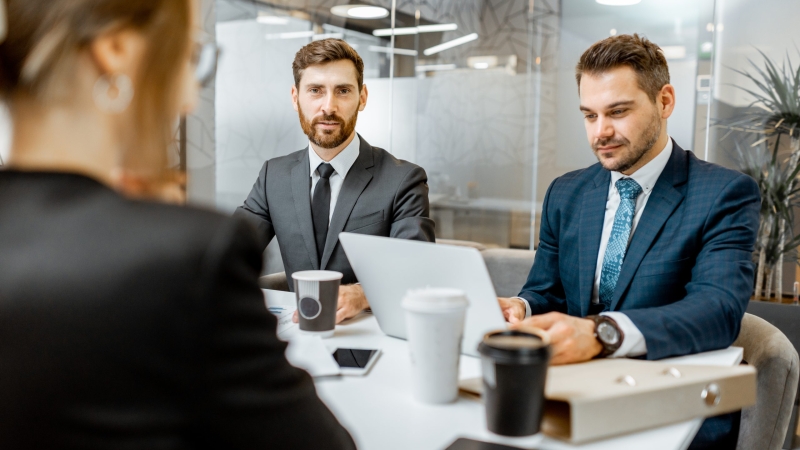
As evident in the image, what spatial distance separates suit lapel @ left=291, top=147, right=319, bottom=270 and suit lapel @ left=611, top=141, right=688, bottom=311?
1.02m

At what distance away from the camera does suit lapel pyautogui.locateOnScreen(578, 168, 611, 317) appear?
1.77 meters

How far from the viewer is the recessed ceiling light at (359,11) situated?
17.1ft

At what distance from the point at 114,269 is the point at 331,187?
186 cm

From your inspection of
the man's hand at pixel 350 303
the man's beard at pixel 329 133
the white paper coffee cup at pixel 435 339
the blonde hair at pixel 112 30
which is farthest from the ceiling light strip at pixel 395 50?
the blonde hair at pixel 112 30

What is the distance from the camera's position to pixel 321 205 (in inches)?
89.1

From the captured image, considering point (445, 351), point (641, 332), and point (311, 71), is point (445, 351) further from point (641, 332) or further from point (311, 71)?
point (311, 71)

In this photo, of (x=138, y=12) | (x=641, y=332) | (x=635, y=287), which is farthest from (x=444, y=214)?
(x=138, y=12)

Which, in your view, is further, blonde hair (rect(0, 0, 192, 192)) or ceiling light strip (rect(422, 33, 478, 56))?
ceiling light strip (rect(422, 33, 478, 56))

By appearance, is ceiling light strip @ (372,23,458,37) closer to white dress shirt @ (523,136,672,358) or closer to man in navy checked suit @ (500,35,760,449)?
man in navy checked suit @ (500,35,760,449)

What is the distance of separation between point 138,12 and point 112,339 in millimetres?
272

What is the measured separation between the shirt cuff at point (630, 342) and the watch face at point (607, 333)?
0.6 inches

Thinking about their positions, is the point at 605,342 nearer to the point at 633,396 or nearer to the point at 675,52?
the point at 633,396

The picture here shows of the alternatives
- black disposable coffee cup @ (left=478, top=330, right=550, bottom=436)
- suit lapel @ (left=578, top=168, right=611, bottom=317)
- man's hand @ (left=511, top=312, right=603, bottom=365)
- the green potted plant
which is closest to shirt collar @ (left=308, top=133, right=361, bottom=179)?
suit lapel @ (left=578, top=168, right=611, bottom=317)

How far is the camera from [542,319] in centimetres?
123
